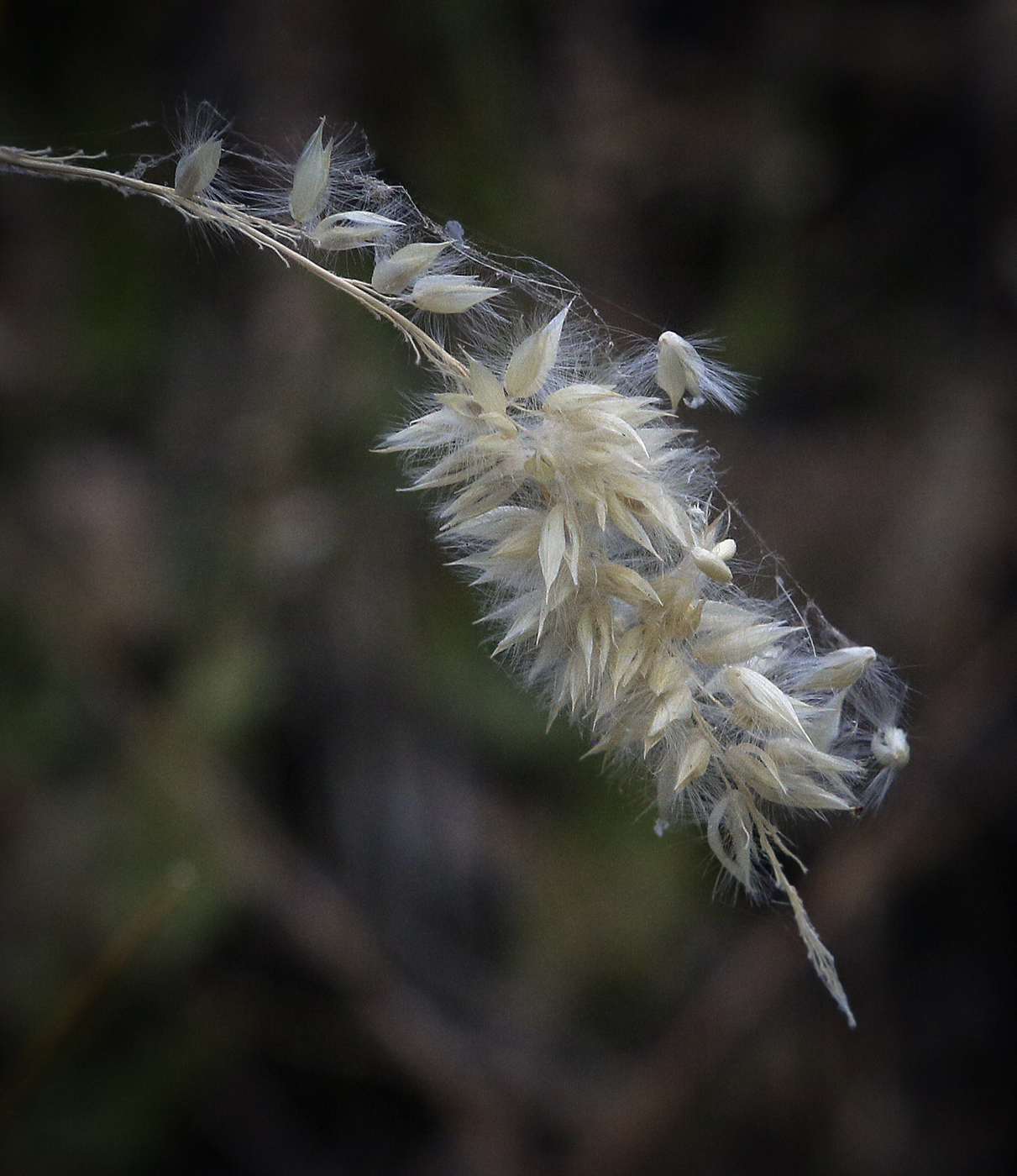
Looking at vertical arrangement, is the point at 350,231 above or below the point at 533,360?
above

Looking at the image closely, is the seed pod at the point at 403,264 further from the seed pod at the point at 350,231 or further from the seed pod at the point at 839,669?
the seed pod at the point at 839,669

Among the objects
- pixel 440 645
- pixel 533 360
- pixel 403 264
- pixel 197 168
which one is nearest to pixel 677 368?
pixel 533 360

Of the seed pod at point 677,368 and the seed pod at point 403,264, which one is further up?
the seed pod at point 403,264

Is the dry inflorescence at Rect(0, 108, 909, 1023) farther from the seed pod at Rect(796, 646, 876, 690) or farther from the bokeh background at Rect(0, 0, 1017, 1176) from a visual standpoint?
the bokeh background at Rect(0, 0, 1017, 1176)

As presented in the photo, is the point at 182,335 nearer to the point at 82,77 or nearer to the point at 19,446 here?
the point at 19,446

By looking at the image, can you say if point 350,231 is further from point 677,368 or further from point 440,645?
point 440,645

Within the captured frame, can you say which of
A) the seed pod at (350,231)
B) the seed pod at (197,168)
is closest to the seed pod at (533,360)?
the seed pod at (350,231)
